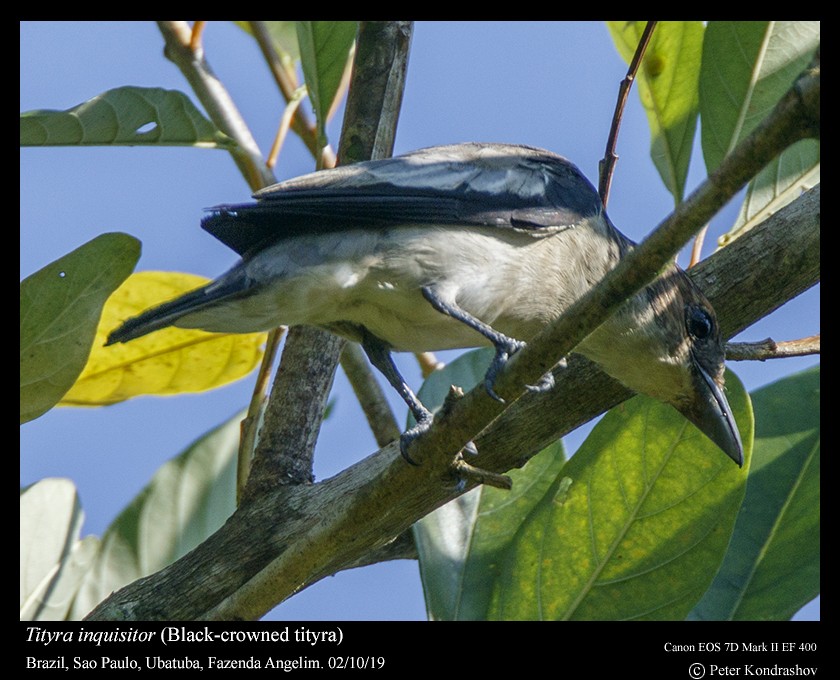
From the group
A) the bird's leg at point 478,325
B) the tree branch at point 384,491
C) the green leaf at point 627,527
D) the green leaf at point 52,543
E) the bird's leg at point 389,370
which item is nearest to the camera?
the tree branch at point 384,491

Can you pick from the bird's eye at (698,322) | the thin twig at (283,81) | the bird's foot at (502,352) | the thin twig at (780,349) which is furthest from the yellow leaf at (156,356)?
the thin twig at (780,349)

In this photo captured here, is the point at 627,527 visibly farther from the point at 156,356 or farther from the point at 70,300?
the point at 156,356

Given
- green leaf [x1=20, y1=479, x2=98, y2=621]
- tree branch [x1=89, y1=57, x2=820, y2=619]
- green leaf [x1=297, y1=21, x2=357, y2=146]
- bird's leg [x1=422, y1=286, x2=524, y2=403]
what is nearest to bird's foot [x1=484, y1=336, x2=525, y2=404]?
bird's leg [x1=422, y1=286, x2=524, y2=403]

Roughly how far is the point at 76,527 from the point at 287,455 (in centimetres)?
91

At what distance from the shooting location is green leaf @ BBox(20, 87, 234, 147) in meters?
3.40

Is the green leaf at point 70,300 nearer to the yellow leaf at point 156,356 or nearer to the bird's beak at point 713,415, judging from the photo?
the yellow leaf at point 156,356

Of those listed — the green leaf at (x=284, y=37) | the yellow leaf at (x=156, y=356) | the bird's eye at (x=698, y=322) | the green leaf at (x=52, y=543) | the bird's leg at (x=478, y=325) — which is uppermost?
the green leaf at (x=284, y=37)

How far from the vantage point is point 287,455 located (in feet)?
10.3

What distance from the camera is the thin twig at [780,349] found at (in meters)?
2.96

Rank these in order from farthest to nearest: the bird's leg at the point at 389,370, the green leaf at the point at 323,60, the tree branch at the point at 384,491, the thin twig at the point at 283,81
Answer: the thin twig at the point at 283,81, the green leaf at the point at 323,60, the bird's leg at the point at 389,370, the tree branch at the point at 384,491

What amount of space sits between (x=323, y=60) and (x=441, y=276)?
0.98m

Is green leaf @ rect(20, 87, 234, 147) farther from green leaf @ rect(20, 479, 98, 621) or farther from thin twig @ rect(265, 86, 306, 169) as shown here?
green leaf @ rect(20, 479, 98, 621)

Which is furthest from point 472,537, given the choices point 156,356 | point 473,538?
point 156,356

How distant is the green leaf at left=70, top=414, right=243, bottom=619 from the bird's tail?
81 cm
